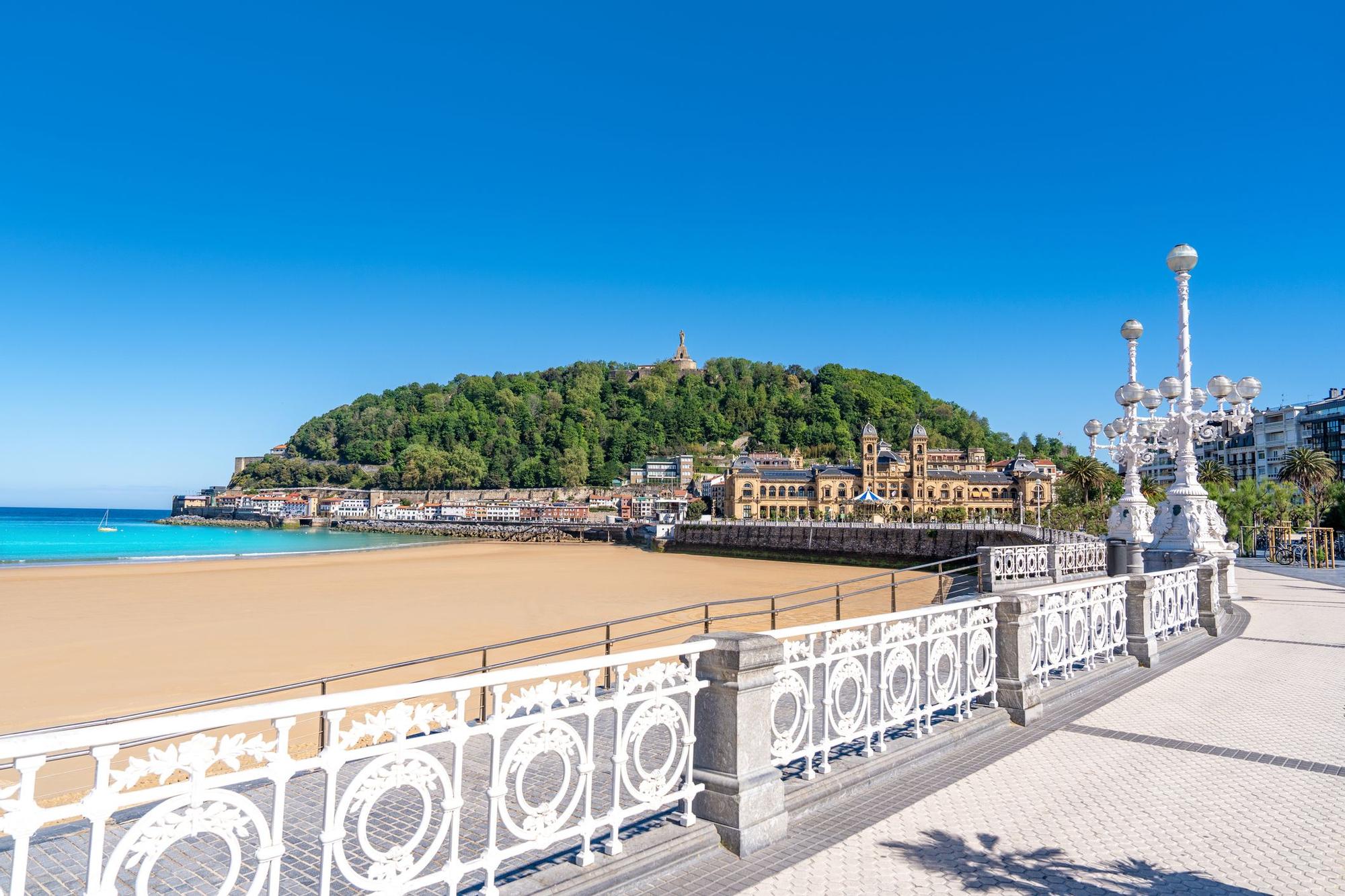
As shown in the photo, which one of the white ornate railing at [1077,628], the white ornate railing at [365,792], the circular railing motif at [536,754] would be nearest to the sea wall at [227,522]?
the white ornate railing at [1077,628]

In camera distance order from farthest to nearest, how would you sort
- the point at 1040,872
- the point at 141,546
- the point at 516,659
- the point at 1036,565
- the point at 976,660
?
1. the point at 141,546
2. the point at 1036,565
3. the point at 516,659
4. the point at 976,660
5. the point at 1040,872

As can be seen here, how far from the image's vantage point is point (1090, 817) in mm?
4918

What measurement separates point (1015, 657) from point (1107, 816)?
2.17m

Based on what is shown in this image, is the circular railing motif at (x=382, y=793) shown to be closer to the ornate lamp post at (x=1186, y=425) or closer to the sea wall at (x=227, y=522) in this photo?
the ornate lamp post at (x=1186, y=425)

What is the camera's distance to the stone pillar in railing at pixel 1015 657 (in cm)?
701

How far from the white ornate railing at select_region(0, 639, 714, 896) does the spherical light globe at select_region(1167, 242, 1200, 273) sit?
700 inches

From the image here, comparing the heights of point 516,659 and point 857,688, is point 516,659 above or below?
below

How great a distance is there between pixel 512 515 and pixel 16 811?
138m

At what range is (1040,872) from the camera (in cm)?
416

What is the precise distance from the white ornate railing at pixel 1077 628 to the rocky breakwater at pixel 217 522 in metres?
148

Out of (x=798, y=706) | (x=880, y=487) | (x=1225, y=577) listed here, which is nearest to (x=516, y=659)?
(x=798, y=706)

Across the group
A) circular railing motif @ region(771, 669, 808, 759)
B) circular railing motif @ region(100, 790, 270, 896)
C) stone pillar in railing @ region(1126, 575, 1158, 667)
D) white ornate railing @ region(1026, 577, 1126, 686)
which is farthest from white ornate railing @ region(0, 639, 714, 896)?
stone pillar in railing @ region(1126, 575, 1158, 667)

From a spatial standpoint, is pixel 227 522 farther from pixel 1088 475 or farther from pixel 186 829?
pixel 186 829

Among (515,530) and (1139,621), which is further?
(515,530)
